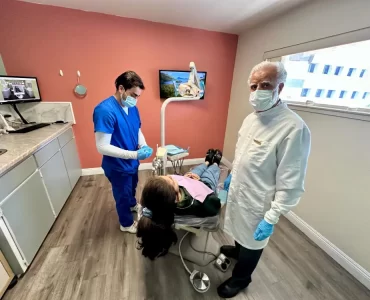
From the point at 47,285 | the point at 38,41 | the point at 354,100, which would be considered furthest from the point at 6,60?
the point at 354,100

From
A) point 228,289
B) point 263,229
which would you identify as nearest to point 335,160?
point 263,229

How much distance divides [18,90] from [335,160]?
130 inches

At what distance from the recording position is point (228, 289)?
1162 millimetres

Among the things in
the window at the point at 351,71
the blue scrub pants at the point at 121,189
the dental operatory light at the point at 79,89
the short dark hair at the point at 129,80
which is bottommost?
the blue scrub pants at the point at 121,189

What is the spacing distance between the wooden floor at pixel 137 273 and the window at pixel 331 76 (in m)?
1.39

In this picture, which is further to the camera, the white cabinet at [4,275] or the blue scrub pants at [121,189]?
the blue scrub pants at [121,189]

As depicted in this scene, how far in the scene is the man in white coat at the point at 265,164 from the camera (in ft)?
2.64

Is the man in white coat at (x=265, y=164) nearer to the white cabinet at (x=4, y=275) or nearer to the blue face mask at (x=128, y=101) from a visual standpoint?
the blue face mask at (x=128, y=101)

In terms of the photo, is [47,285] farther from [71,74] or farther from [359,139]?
[359,139]

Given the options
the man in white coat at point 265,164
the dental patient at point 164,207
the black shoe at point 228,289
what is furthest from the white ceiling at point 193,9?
the black shoe at point 228,289

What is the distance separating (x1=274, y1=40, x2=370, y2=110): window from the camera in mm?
1343

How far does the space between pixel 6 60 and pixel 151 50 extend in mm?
1671

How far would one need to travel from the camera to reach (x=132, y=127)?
57.2 inches

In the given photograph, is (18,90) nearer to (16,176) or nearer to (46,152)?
(46,152)
